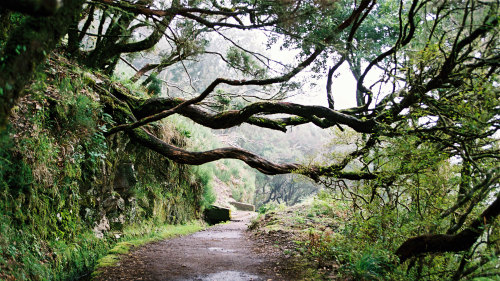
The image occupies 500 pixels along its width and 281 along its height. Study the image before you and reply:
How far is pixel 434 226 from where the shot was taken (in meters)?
3.47

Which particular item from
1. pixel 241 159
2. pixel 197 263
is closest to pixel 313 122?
pixel 241 159

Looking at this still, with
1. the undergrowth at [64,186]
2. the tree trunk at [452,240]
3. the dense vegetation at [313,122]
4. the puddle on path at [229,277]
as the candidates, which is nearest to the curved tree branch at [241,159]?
the dense vegetation at [313,122]

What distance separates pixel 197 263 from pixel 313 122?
3342 mm

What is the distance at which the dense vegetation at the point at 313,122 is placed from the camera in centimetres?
270

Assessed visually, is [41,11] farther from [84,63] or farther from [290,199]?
[290,199]

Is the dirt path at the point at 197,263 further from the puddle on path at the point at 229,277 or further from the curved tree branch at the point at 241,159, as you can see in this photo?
the curved tree branch at the point at 241,159

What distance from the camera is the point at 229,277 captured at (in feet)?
14.9

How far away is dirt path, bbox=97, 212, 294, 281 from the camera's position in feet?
14.9

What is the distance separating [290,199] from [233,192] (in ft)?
40.1

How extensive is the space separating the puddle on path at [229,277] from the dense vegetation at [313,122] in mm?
1162

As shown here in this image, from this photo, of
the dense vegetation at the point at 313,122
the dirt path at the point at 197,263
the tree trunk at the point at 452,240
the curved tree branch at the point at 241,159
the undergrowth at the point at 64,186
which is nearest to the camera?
the tree trunk at the point at 452,240

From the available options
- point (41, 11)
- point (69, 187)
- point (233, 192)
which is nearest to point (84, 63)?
point (69, 187)

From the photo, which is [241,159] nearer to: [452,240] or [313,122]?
[313,122]

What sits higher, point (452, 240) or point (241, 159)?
point (241, 159)
